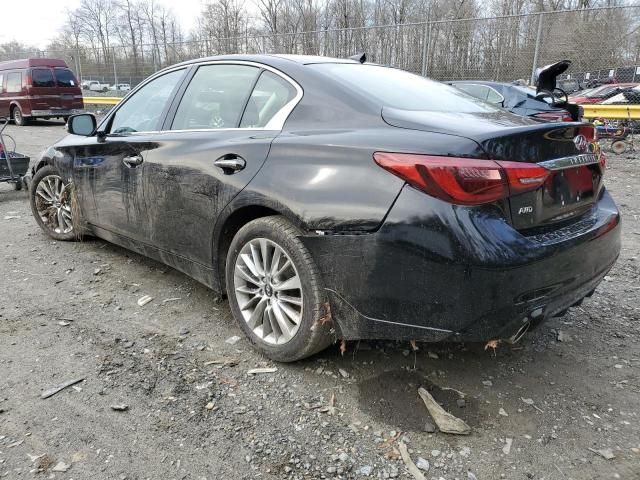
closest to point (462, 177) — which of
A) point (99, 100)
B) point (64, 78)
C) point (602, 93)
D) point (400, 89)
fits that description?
point (400, 89)

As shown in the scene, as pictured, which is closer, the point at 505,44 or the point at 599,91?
the point at 505,44

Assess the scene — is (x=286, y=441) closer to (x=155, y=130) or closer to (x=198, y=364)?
(x=198, y=364)

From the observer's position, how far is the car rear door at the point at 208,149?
285 cm

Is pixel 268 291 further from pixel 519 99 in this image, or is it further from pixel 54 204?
pixel 519 99

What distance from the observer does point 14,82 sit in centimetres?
1833

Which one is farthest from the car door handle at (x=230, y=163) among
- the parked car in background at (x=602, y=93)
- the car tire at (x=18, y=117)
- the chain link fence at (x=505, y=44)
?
the car tire at (x=18, y=117)

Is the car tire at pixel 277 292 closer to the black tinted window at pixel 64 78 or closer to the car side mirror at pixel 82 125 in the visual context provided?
the car side mirror at pixel 82 125

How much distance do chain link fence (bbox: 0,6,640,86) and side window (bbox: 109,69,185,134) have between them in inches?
454

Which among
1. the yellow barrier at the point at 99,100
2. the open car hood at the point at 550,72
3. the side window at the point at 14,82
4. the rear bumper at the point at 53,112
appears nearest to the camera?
the open car hood at the point at 550,72

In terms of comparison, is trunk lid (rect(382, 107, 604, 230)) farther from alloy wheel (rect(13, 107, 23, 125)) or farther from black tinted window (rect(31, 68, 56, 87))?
alloy wheel (rect(13, 107, 23, 125))

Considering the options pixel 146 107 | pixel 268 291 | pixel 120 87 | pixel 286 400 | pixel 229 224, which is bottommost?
pixel 286 400

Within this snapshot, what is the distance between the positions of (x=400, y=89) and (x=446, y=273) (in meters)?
1.32

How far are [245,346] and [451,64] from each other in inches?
503

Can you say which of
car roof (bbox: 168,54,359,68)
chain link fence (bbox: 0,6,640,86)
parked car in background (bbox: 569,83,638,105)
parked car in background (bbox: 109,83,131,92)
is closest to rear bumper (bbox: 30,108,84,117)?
parked car in background (bbox: 109,83,131,92)
